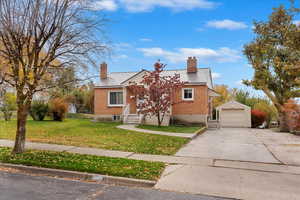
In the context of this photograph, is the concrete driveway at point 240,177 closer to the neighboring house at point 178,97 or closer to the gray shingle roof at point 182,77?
the neighboring house at point 178,97

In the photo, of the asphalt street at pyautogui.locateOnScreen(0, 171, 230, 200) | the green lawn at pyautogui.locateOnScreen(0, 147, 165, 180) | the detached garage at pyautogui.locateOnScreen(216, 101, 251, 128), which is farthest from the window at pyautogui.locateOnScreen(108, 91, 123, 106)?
the asphalt street at pyautogui.locateOnScreen(0, 171, 230, 200)

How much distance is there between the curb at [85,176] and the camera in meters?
5.62

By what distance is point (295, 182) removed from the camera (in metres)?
5.73

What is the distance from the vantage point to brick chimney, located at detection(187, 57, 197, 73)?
22.8 m

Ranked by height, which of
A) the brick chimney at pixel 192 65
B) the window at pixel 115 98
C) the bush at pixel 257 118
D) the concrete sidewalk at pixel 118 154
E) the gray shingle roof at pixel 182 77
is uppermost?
the brick chimney at pixel 192 65

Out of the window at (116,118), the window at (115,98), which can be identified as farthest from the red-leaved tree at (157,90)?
the window at (116,118)

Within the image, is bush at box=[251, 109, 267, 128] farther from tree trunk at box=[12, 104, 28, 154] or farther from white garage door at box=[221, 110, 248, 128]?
tree trunk at box=[12, 104, 28, 154]

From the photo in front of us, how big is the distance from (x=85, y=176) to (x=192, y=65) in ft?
61.3

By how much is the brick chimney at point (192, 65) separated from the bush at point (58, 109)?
12725 millimetres

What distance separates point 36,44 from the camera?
7617 mm

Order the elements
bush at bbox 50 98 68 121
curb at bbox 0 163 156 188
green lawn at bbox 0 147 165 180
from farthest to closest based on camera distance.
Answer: bush at bbox 50 98 68 121 → green lawn at bbox 0 147 165 180 → curb at bbox 0 163 156 188

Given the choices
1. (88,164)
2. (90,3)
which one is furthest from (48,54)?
(88,164)

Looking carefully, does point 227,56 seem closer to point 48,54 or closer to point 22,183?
point 48,54

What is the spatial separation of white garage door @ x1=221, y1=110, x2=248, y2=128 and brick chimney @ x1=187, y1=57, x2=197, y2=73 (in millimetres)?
6976
